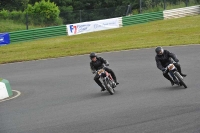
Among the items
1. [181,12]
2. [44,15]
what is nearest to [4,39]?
[44,15]

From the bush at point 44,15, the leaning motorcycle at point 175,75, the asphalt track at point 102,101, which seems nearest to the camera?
the asphalt track at point 102,101

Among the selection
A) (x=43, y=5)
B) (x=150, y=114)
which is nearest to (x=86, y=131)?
(x=150, y=114)

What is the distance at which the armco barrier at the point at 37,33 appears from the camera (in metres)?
42.2

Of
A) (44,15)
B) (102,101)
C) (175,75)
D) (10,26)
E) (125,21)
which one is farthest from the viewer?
(44,15)

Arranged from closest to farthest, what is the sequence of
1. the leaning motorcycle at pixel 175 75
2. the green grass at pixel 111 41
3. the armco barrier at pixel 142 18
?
the leaning motorcycle at pixel 175 75 → the green grass at pixel 111 41 → the armco barrier at pixel 142 18

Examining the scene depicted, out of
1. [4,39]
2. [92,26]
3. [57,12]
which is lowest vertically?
[4,39]

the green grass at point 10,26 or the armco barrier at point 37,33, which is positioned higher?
the green grass at point 10,26

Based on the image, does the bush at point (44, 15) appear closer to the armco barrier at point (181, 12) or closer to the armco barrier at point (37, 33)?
the armco barrier at point (37, 33)

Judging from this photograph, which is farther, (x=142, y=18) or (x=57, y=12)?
(x=57, y=12)

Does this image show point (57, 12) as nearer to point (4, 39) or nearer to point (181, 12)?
point (4, 39)

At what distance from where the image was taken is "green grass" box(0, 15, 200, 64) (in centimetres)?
3481

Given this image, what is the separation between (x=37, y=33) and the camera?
43656mm

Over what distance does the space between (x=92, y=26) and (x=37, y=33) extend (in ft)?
17.8

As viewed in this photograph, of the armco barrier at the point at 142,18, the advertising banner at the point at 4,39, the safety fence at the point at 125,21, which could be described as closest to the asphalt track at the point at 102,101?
the advertising banner at the point at 4,39
